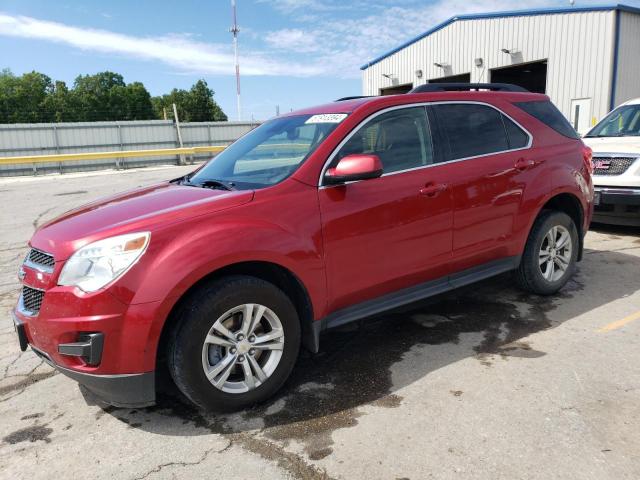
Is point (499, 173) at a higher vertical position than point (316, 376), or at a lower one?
higher

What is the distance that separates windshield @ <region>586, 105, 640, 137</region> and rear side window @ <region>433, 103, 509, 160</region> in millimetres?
4747

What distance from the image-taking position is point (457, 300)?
4746mm

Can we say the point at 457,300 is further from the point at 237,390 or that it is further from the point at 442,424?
the point at 237,390

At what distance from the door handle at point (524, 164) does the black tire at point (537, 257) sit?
51cm

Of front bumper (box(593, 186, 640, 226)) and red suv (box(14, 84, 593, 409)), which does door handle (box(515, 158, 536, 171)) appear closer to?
red suv (box(14, 84, 593, 409))

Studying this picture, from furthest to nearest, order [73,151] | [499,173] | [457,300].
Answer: [73,151] < [457,300] < [499,173]

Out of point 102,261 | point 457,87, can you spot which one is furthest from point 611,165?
point 102,261

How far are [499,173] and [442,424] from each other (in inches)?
80.9

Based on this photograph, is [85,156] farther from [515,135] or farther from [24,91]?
[24,91]

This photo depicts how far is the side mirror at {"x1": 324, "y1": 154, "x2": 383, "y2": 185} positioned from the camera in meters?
3.01

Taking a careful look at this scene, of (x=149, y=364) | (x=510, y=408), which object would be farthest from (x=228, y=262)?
(x=510, y=408)

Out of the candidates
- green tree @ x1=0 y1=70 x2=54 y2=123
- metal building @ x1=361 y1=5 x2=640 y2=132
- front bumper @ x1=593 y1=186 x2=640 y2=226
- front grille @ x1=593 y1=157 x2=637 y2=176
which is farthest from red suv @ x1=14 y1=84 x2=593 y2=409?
green tree @ x1=0 y1=70 x2=54 y2=123

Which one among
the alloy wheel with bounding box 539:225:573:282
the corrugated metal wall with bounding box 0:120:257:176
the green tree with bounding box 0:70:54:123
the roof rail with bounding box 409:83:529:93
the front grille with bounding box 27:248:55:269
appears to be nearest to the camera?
the front grille with bounding box 27:248:55:269

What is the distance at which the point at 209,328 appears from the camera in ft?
8.90
